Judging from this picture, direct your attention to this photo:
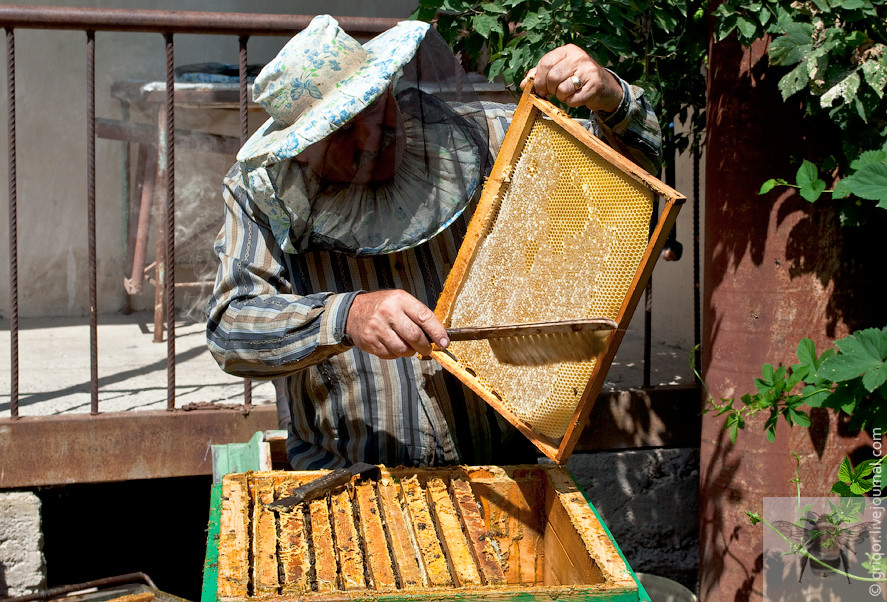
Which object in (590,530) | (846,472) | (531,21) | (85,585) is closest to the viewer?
(590,530)

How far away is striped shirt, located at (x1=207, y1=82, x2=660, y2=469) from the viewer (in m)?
1.63

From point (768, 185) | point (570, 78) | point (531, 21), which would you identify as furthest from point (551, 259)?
point (531, 21)

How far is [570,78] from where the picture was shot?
1488 millimetres

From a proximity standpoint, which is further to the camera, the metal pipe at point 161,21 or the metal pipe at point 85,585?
the metal pipe at point 161,21

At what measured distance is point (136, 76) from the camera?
17.3 feet

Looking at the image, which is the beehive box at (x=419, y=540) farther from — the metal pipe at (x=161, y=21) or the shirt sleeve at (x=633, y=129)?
the metal pipe at (x=161, y=21)

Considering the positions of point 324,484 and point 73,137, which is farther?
point 73,137

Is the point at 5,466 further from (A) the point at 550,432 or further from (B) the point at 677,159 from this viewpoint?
(B) the point at 677,159

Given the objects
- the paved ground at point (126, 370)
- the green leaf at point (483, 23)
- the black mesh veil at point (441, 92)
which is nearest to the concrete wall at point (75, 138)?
the paved ground at point (126, 370)

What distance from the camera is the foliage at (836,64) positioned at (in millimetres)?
1690

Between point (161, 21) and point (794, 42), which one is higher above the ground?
point (161, 21)

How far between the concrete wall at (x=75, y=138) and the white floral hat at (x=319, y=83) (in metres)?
3.44

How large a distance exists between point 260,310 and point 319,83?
1.40ft

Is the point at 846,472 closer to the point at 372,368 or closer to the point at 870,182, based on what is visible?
the point at 870,182
